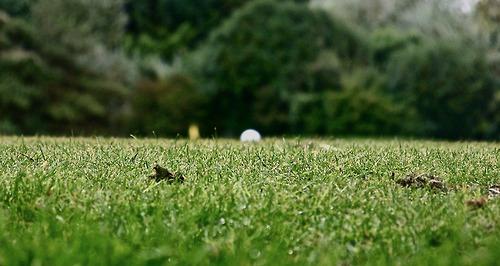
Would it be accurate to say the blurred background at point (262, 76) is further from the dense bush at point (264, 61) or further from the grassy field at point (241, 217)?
the grassy field at point (241, 217)

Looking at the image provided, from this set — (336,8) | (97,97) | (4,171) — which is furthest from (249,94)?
(4,171)

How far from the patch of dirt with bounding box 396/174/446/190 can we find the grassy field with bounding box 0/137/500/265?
0.13ft

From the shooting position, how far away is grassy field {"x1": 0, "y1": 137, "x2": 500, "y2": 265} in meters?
3.04

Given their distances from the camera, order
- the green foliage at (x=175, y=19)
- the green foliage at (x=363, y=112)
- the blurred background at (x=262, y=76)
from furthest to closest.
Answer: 1. the green foliage at (x=175, y=19)
2. the green foliage at (x=363, y=112)
3. the blurred background at (x=262, y=76)

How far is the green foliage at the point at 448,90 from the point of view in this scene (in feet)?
A: 94.0

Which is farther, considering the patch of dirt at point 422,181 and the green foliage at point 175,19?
the green foliage at point 175,19

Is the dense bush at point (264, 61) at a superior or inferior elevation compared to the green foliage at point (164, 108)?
superior

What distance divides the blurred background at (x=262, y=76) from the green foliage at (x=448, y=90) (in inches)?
1.5

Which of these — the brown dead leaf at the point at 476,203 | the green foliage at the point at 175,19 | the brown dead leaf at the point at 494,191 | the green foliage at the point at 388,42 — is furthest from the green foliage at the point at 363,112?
the brown dead leaf at the point at 476,203

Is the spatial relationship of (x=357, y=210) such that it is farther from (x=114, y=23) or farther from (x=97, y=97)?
(x=114, y=23)

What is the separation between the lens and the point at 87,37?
94.7 feet

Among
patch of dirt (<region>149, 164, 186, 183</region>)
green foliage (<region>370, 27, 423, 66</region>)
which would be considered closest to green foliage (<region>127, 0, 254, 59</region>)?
green foliage (<region>370, 27, 423, 66</region>)

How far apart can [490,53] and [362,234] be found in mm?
28908

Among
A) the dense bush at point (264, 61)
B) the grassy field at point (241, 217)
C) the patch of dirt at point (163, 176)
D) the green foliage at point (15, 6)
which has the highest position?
the green foliage at point (15, 6)
